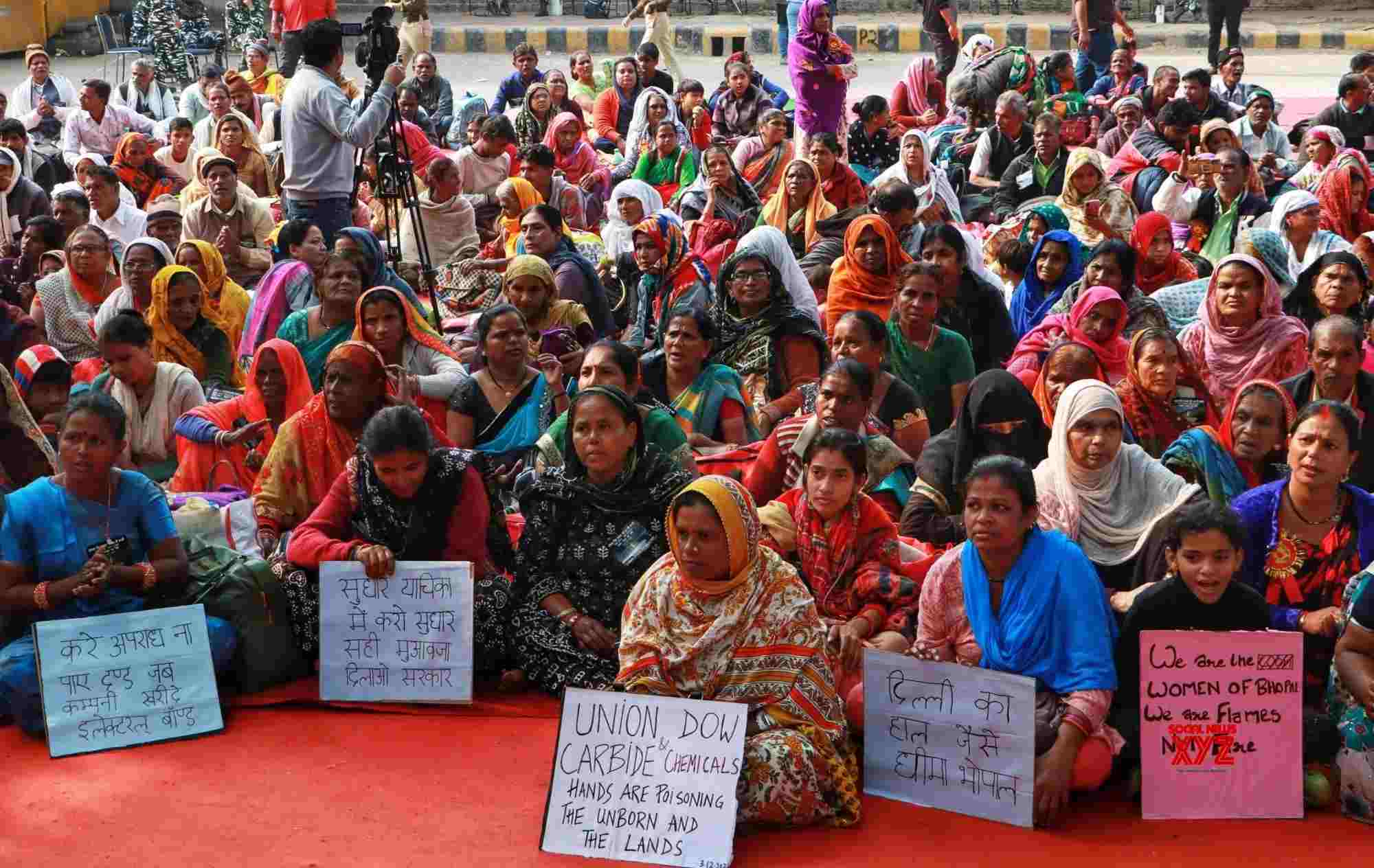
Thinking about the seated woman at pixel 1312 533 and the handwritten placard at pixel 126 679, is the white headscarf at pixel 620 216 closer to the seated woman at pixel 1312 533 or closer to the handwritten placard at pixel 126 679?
the handwritten placard at pixel 126 679

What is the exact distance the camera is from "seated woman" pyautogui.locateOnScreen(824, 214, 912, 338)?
728 cm

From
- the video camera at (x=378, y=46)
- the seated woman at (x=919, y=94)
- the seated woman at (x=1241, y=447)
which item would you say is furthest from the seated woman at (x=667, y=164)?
the seated woman at (x=1241, y=447)

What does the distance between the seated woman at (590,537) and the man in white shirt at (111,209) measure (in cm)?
509

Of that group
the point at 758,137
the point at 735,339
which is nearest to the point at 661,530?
the point at 735,339

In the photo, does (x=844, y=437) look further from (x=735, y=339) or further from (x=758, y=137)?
(x=758, y=137)

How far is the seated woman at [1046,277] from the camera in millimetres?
7176

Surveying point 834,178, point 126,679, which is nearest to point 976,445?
point 126,679

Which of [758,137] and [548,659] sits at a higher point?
[758,137]

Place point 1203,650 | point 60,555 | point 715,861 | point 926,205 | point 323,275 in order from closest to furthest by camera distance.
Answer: point 715,861 → point 1203,650 → point 60,555 → point 323,275 → point 926,205

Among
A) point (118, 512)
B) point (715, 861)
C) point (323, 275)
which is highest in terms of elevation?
point (323, 275)

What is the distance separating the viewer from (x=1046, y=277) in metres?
7.23

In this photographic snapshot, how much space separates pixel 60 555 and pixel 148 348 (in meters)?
1.61

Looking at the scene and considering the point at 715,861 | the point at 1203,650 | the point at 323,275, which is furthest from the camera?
the point at 323,275

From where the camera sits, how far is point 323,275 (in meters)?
6.36
